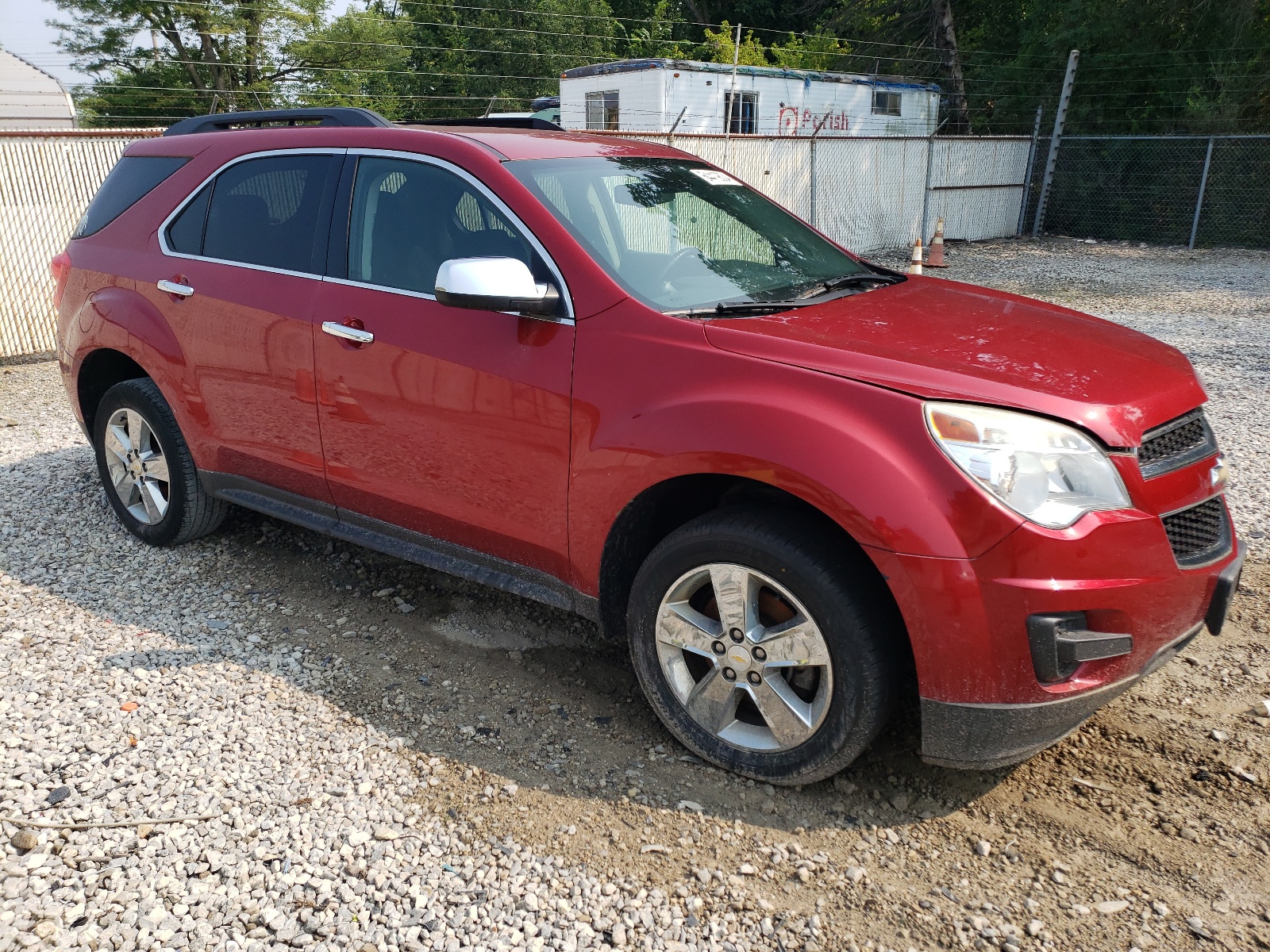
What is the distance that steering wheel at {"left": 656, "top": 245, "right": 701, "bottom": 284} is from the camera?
3245 millimetres

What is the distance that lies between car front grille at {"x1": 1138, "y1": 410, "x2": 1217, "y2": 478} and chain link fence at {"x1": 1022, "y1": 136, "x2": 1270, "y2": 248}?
59.0 ft

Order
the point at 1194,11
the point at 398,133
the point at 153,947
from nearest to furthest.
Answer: the point at 153,947
the point at 398,133
the point at 1194,11

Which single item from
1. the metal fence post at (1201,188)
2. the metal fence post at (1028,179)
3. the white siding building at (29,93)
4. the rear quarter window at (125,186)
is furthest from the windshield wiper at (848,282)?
the white siding building at (29,93)

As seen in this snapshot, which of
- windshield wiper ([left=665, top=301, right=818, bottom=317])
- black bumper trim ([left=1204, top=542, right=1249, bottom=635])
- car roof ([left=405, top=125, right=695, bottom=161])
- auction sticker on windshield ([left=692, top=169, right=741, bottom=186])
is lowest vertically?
black bumper trim ([left=1204, top=542, right=1249, bottom=635])

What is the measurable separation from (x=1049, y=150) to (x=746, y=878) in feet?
66.6

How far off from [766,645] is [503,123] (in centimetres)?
270

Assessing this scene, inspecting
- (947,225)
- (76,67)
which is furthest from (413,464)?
(76,67)

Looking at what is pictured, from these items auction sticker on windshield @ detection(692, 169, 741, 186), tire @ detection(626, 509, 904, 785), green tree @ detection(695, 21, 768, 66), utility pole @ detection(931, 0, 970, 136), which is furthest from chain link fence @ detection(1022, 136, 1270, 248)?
tire @ detection(626, 509, 904, 785)

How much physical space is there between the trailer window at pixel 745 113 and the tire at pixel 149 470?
1878cm

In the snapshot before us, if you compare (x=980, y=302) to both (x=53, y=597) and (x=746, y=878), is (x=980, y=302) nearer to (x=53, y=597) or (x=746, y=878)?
(x=746, y=878)

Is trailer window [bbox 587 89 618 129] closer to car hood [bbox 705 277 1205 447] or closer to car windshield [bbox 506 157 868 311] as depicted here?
car windshield [bbox 506 157 868 311]

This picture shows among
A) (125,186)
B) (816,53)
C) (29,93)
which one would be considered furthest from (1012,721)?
(29,93)

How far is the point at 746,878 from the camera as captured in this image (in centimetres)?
265

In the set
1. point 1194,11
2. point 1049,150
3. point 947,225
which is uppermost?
point 1194,11
